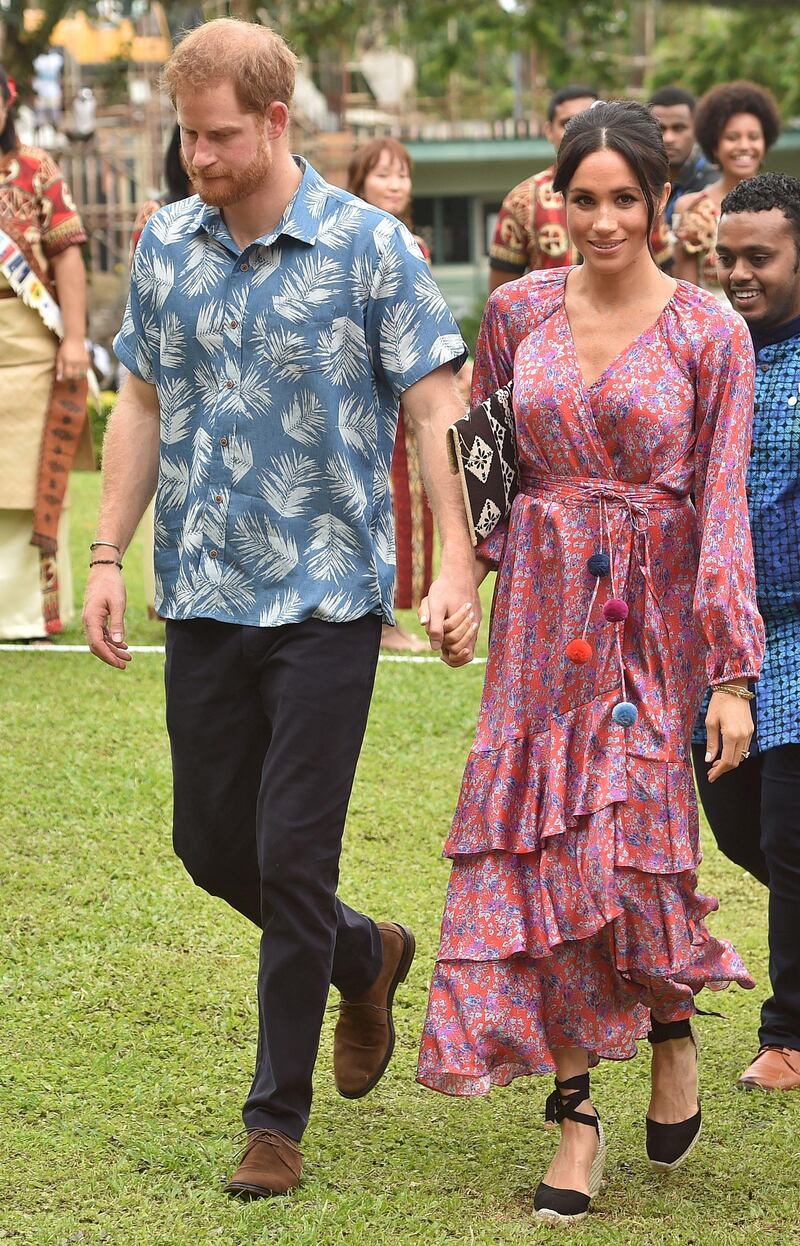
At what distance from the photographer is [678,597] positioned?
12.0ft

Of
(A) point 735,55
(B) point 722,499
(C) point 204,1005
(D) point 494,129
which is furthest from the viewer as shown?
(D) point 494,129

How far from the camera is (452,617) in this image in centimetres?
353

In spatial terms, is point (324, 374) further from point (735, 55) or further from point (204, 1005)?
point (735, 55)

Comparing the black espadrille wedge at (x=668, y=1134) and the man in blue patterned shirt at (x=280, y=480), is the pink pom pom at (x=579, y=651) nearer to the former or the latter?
the man in blue patterned shirt at (x=280, y=480)

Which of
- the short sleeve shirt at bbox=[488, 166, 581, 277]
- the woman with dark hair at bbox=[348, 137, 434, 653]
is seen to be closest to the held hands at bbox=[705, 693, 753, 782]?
the woman with dark hair at bbox=[348, 137, 434, 653]

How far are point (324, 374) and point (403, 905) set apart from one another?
232 centimetres

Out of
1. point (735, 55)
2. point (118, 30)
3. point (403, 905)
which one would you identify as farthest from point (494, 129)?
point (403, 905)

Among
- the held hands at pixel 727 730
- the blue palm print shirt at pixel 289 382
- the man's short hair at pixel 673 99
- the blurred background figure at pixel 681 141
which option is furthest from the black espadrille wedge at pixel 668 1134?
the man's short hair at pixel 673 99

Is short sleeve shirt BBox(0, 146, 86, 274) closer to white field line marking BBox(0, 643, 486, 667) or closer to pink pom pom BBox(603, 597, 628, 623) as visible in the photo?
white field line marking BBox(0, 643, 486, 667)

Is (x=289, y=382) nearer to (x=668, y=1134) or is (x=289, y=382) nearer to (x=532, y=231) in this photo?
(x=668, y=1134)

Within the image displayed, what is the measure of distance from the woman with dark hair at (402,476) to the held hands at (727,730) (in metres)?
4.14

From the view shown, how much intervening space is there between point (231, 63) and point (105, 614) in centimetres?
114

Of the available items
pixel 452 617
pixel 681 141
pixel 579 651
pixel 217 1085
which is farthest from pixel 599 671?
pixel 681 141

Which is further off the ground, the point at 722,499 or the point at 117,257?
the point at 722,499
